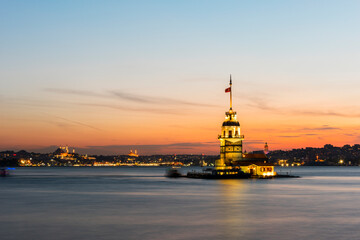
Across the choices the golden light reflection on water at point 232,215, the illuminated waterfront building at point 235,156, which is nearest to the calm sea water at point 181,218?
the golden light reflection on water at point 232,215

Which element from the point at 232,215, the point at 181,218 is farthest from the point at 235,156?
the point at 181,218

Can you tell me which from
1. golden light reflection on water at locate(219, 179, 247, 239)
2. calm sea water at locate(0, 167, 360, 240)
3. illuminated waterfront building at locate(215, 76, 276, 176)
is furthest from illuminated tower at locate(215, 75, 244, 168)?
calm sea water at locate(0, 167, 360, 240)

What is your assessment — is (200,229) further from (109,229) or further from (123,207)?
(123,207)

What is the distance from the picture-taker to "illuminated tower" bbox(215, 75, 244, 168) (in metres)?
134

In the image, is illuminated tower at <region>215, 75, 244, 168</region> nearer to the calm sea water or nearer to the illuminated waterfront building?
the illuminated waterfront building

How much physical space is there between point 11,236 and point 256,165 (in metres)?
101

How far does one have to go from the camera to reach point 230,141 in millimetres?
133375

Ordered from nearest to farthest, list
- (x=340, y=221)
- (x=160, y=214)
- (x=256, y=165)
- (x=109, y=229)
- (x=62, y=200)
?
(x=109, y=229)
(x=340, y=221)
(x=160, y=214)
(x=62, y=200)
(x=256, y=165)

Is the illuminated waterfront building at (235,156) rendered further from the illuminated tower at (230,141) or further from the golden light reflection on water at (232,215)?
the golden light reflection on water at (232,215)

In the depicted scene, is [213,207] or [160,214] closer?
[160,214]

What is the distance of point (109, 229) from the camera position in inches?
1613

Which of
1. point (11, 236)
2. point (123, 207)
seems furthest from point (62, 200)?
point (11, 236)

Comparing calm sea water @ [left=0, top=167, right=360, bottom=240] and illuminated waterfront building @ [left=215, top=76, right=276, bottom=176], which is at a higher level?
illuminated waterfront building @ [left=215, top=76, right=276, bottom=176]

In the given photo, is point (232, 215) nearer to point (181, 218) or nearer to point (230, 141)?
point (181, 218)
